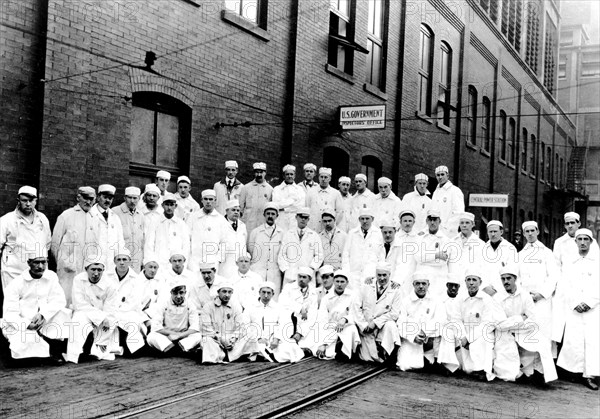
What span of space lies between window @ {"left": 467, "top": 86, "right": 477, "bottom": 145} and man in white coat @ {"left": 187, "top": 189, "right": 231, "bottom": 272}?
15380 mm

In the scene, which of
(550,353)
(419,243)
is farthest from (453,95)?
(550,353)

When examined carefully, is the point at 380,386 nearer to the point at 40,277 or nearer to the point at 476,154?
the point at 40,277

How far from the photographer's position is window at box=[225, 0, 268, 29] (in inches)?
465

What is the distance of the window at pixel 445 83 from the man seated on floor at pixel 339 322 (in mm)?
12572

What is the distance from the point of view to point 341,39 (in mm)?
14531

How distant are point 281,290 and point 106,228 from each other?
3.02 m

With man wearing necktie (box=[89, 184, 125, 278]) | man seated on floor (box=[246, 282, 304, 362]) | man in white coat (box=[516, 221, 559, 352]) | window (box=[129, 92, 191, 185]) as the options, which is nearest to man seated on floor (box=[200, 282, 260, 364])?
man seated on floor (box=[246, 282, 304, 362])

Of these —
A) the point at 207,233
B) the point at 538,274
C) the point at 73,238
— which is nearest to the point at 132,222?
the point at 73,238

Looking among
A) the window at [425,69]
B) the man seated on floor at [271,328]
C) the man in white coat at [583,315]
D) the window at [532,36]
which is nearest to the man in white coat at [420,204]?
the man in white coat at [583,315]

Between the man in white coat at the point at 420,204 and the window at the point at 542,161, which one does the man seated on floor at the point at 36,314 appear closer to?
the man in white coat at the point at 420,204

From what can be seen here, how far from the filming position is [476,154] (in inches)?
929

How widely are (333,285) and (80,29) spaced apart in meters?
5.15

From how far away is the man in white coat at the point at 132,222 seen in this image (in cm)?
907

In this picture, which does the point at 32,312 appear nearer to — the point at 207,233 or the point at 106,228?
the point at 106,228
